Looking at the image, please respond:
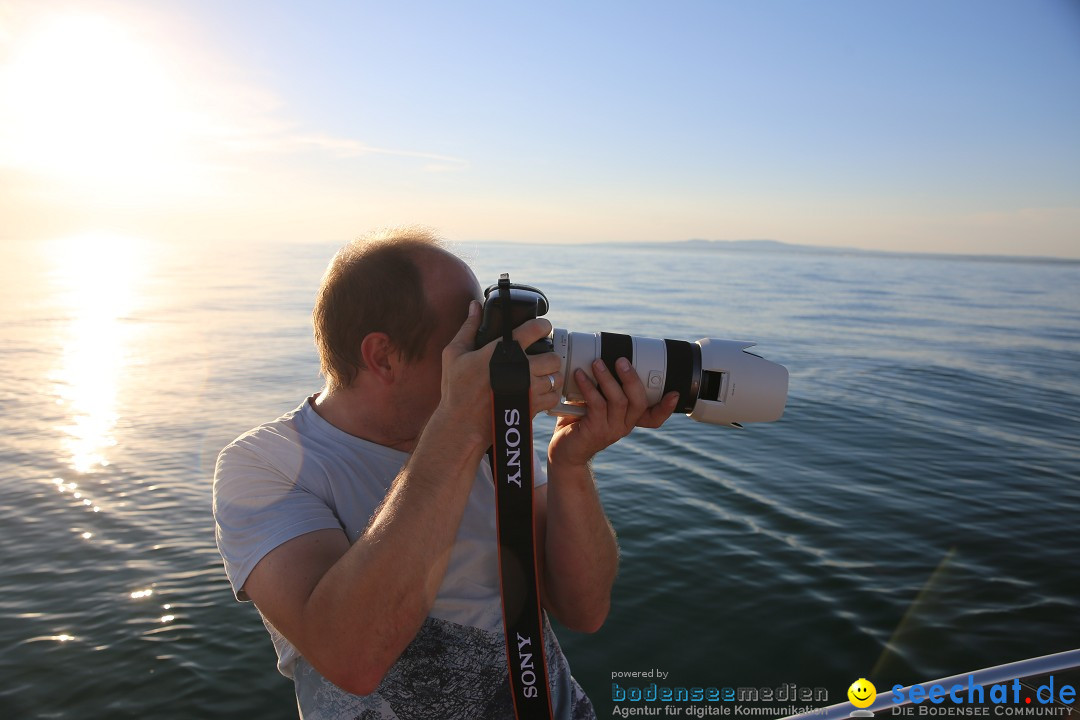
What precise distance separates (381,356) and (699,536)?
17.0ft

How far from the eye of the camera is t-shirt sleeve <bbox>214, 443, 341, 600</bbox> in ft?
4.64

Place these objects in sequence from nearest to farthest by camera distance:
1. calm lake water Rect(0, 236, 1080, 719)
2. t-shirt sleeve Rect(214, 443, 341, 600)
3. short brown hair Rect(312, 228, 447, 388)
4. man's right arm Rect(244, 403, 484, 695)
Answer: man's right arm Rect(244, 403, 484, 695), t-shirt sleeve Rect(214, 443, 341, 600), short brown hair Rect(312, 228, 447, 388), calm lake water Rect(0, 236, 1080, 719)

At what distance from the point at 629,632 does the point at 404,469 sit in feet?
13.0

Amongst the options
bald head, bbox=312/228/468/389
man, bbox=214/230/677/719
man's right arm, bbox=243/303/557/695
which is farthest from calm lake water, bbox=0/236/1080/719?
man's right arm, bbox=243/303/557/695

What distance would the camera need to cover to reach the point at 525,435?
148 centimetres

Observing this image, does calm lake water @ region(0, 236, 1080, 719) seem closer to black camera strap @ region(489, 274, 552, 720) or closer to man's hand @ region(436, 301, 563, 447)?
man's hand @ region(436, 301, 563, 447)

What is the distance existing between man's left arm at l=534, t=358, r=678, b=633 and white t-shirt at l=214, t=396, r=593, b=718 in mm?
235

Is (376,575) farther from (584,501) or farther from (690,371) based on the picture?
(690,371)

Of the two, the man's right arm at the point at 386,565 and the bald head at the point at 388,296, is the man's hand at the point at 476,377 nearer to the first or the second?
the man's right arm at the point at 386,565

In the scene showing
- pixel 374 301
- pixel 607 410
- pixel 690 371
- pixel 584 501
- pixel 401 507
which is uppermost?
pixel 374 301

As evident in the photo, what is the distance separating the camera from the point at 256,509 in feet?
4.75

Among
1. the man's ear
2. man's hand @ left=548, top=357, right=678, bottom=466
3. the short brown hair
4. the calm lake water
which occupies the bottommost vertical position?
the calm lake water

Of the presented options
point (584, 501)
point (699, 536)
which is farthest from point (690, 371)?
point (699, 536)

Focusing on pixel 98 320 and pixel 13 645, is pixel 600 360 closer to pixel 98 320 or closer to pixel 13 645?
pixel 13 645
